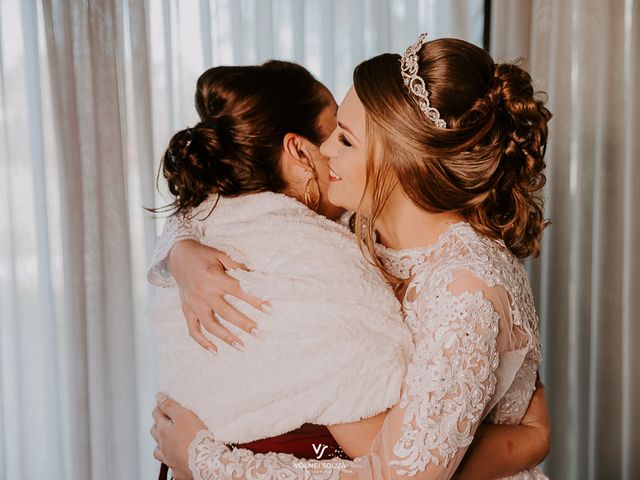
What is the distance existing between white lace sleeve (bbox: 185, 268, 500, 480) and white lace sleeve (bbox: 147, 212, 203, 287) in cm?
50

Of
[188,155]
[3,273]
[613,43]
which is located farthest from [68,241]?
[613,43]

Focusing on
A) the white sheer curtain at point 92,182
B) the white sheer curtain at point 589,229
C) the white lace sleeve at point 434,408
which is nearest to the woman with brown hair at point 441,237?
the white lace sleeve at point 434,408

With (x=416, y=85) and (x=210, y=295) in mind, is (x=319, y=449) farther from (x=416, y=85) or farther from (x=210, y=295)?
(x=416, y=85)

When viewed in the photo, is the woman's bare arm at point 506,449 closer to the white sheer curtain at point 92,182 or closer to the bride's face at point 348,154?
the bride's face at point 348,154

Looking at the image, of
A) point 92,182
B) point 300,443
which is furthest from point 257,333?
point 92,182

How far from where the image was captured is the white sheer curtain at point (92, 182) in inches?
102

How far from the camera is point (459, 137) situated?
1.44 meters

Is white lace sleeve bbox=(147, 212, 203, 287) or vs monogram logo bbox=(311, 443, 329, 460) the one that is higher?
white lace sleeve bbox=(147, 212, 203, 287)

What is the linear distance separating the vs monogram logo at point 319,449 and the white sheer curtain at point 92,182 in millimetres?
1442

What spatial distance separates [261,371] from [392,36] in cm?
183

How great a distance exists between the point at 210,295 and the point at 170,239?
29 centimetres

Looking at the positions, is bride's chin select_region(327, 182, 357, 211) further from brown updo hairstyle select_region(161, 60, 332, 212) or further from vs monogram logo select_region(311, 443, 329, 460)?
vs monogram logo select_region(311, 443, 329, 460)

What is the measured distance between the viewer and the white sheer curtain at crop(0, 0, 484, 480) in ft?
8.47

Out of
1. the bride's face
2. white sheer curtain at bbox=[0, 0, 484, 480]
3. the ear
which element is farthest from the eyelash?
white sheer curtain at bbox=[0, 0, 484, 480]
